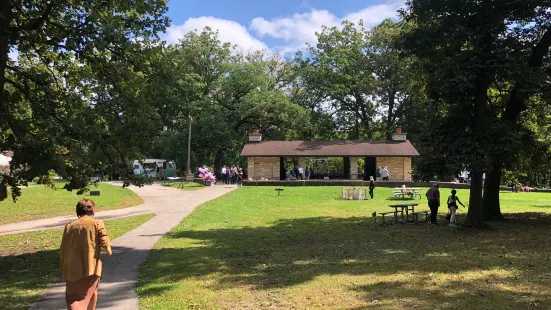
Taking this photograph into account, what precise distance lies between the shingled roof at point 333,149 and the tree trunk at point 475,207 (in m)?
27.0

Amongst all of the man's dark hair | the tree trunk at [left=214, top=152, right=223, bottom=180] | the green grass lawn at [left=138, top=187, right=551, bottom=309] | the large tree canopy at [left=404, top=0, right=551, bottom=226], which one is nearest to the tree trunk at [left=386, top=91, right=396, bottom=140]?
the tree trunk at [left=214, top=152, right=223, bottom=180]

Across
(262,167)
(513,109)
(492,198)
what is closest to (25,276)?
(492,198)

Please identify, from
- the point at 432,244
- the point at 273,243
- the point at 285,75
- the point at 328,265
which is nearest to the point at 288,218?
the point at 273,243

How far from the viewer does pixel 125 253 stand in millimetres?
10367

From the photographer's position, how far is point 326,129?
57500 millimetres

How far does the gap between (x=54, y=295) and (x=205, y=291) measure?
2404mm

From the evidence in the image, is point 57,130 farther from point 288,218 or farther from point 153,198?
point 153,198

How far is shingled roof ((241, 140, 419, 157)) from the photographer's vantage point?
42031 millimetres

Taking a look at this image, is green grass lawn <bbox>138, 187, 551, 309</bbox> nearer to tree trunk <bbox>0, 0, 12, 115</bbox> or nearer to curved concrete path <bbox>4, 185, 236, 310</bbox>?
curved concrete path <bbox>4, 185, 236, 310</bbox>

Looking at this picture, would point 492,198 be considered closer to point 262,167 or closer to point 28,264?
point 28,264

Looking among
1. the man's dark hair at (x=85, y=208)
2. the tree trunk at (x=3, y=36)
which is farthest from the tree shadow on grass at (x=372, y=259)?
the tree trunk at (x=3, y=36)

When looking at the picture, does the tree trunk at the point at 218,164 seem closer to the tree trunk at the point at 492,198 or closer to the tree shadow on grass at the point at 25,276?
the tree trunk at the point at 492,198

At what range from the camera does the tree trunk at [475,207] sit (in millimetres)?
14277

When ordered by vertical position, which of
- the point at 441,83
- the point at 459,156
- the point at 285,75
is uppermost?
the point at 285,75
